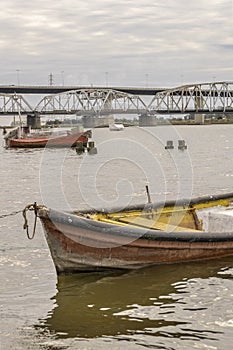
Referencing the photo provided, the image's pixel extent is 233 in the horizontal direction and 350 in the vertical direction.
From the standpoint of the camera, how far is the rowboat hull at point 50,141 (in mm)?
82438

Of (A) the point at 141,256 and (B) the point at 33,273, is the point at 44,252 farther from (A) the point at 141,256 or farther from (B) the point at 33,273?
(A) the point at 141,256

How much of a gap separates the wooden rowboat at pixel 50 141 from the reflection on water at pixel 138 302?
65090 millimetres

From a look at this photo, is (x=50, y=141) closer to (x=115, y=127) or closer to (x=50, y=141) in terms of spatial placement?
(x=50, y=141)

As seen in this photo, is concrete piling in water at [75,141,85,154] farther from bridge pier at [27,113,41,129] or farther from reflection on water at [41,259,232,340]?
bridge pier at [27,113,41,129]

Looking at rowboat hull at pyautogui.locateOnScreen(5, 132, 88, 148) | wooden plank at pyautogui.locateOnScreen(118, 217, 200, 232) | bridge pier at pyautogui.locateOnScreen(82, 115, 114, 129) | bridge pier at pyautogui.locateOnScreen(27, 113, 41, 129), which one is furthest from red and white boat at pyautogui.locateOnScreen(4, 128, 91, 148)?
bridge pier at pyautogui.locateOnScreen(82, 115, 114, 129)

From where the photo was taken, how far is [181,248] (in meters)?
16.7

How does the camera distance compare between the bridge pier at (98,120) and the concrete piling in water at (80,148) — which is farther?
the bridge pier at (98,120)

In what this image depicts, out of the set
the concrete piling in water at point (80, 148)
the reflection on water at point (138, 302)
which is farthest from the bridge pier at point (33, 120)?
the reflection on water at point (138, 302)

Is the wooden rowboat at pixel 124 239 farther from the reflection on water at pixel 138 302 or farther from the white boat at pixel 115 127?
the white boat at pixel 115 127

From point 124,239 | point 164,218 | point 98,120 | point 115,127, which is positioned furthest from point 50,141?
point 98,120

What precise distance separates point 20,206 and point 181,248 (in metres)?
14.1

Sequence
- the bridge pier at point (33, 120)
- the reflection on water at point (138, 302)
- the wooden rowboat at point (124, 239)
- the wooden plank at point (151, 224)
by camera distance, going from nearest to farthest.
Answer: the reflection on water at point (138, 302) → the wooden rowboat at point (124, 239) → the wooden plank at point (151, 224) → the bridge pier at point (33, 120)

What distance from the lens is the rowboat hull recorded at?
82438 millimetres

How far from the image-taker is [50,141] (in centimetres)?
8488
